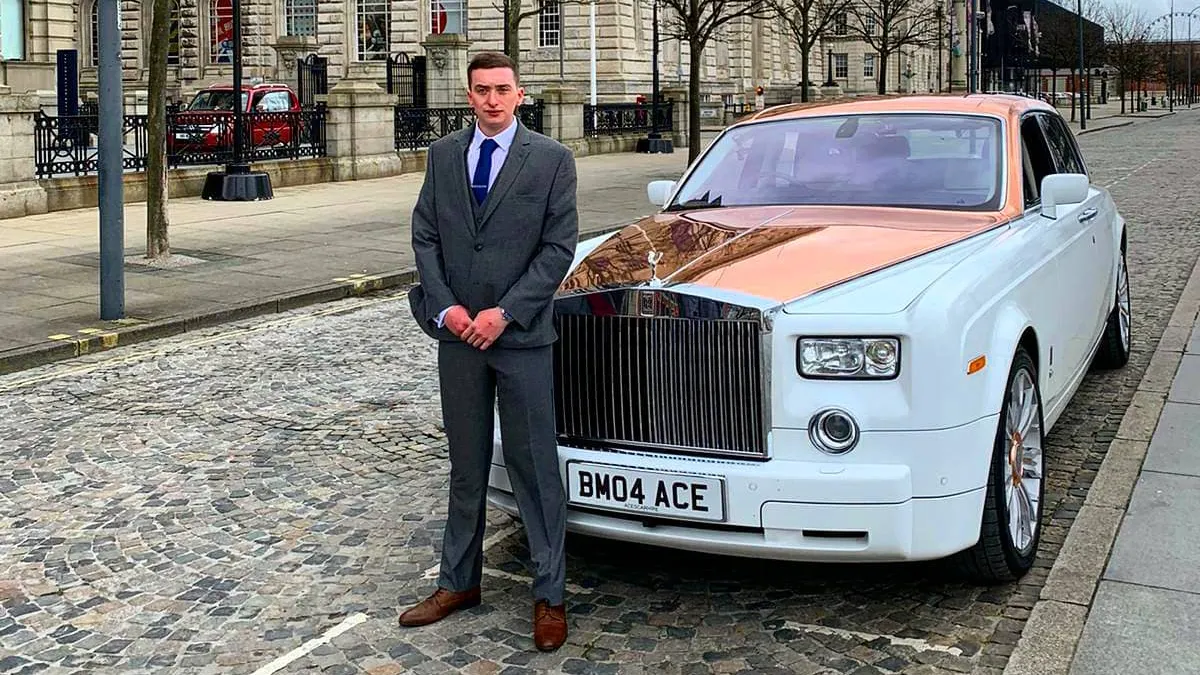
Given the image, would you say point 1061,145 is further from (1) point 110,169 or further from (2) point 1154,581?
(1) point 110,169

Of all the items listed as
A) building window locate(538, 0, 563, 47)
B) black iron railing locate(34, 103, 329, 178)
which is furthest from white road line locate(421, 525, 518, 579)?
building window locate(538, 0, 563, 47)

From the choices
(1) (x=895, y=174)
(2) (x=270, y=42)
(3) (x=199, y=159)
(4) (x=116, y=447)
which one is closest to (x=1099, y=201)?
(1) (x=895, y=174)

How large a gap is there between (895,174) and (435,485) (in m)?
2.56

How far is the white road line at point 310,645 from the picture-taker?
4.38 m

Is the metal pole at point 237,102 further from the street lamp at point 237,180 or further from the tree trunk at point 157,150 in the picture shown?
the tree trunk at point 157,150

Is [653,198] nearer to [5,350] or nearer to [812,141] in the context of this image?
[812,141]

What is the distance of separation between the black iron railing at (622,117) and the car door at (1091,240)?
28746mm

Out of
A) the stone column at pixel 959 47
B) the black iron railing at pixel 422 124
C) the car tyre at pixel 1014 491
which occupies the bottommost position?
the car tyre at pixel 1014 491

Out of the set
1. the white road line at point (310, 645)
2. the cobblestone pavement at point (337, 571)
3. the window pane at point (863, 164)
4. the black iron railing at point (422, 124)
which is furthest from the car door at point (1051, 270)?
the black iron railing at point (422, 124)

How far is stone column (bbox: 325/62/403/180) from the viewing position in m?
25.6

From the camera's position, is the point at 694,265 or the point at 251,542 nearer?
the point at 694,265

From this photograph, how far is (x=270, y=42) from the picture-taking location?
59.8 metres

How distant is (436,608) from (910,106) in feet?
11.5

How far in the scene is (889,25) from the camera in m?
64.0
